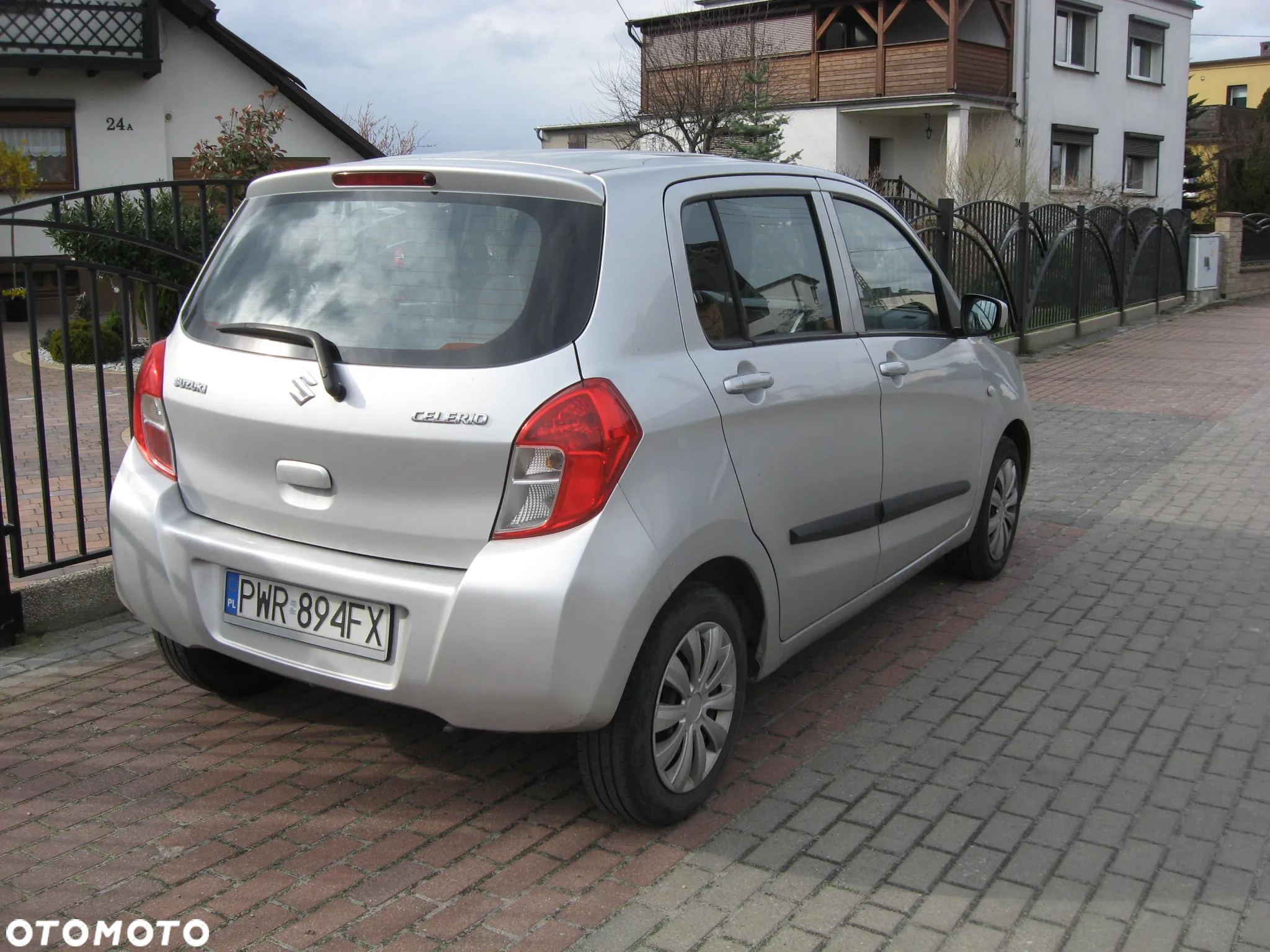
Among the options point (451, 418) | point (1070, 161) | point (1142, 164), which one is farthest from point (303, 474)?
point (1142, 164)

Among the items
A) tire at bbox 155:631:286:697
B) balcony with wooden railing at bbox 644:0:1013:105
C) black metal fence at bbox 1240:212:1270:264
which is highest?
balcony with wooden railing at bbox 644:0:1013:105

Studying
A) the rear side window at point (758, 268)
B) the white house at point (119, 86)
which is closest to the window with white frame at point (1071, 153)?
the white house at point (119, 86)

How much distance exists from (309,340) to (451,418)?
0.52 meters

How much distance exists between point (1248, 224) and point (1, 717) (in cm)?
2845

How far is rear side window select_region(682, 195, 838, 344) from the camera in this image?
3.67m

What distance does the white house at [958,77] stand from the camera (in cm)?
3195

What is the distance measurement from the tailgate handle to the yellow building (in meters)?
69.2

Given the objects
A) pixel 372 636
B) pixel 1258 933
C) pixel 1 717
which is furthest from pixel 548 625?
pixel 1 717

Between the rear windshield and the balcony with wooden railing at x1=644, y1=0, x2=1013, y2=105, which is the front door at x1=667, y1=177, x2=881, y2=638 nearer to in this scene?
the rear windshield

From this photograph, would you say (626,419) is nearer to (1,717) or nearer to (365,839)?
(365,839)

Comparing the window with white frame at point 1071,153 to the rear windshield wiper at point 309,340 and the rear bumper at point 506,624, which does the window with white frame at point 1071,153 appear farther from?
the rear bumper at point 506,624

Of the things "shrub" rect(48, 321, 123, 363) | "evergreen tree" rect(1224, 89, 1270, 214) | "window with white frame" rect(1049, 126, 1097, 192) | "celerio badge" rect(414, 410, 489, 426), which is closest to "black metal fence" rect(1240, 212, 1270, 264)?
"window with white frame" rect(1049, 126, 1097, 192)

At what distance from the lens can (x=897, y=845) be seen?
343cm

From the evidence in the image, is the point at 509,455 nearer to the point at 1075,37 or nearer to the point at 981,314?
the point at 981,314
